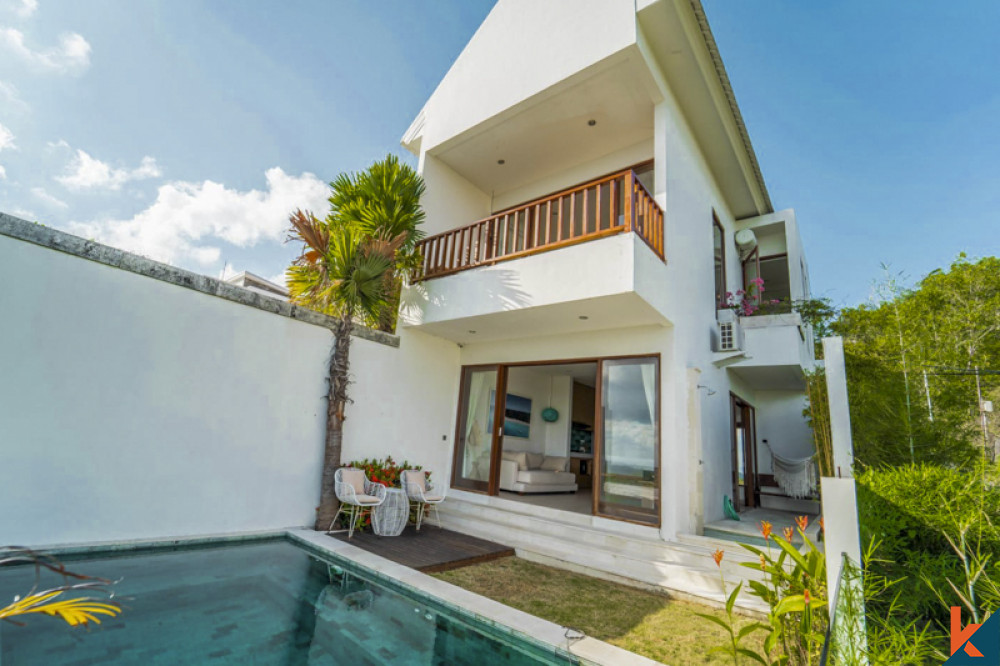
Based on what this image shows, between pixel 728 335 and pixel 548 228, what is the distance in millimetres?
3924

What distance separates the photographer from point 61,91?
669cm

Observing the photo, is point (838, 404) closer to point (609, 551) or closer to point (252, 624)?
point (609, 551)

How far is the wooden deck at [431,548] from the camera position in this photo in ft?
16.9

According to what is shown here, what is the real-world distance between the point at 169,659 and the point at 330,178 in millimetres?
6568

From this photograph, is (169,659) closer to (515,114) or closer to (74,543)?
(74,543)

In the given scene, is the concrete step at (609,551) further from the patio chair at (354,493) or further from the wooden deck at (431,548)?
the patio chair at (354,493)

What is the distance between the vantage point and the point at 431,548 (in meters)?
5.79

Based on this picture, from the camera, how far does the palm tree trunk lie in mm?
6406

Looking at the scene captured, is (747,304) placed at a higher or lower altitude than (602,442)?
higher

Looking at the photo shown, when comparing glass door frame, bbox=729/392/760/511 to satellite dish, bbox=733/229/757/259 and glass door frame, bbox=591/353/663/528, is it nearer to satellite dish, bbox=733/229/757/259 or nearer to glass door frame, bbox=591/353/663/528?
glass door frame, bbox=591/353/663/528

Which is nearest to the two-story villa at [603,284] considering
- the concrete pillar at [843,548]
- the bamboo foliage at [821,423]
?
the bamboo foliage at [821,423]

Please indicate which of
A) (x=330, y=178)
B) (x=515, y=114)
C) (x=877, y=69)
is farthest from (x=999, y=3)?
(x=330, y=178)

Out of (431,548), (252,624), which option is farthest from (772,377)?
(252,624)

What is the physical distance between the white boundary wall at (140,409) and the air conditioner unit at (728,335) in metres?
6.72
